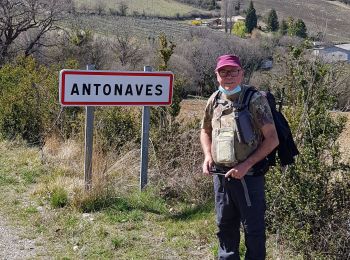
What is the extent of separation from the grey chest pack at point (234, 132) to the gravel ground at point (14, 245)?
2086mm

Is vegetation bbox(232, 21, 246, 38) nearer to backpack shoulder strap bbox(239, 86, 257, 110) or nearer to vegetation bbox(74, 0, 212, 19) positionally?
vegetation bbox(74, 0, 212, 19)

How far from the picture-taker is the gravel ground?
4.80 meters

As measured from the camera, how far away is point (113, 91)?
6.08 meters

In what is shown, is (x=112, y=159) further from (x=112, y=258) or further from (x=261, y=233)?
(x=261, y=233)

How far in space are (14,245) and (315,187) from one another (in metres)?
2.71

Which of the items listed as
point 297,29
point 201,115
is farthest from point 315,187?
point 201,115

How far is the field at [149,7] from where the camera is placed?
77.4 m

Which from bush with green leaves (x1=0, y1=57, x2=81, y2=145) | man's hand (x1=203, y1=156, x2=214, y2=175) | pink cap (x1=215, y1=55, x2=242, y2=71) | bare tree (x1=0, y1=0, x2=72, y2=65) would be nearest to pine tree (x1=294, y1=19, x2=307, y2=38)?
pink cap (x1=215, y1=55, x2=242, y2=71)

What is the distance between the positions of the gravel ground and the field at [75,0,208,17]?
70185 millimetres

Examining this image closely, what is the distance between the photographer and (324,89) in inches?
193

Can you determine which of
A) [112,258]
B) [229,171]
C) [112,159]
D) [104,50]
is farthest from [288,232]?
[104,50]

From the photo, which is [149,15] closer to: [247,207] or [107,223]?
[107,223]

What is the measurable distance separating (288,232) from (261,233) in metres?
0.86

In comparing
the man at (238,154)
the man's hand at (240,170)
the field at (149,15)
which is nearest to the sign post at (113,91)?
the man at (238,154)
